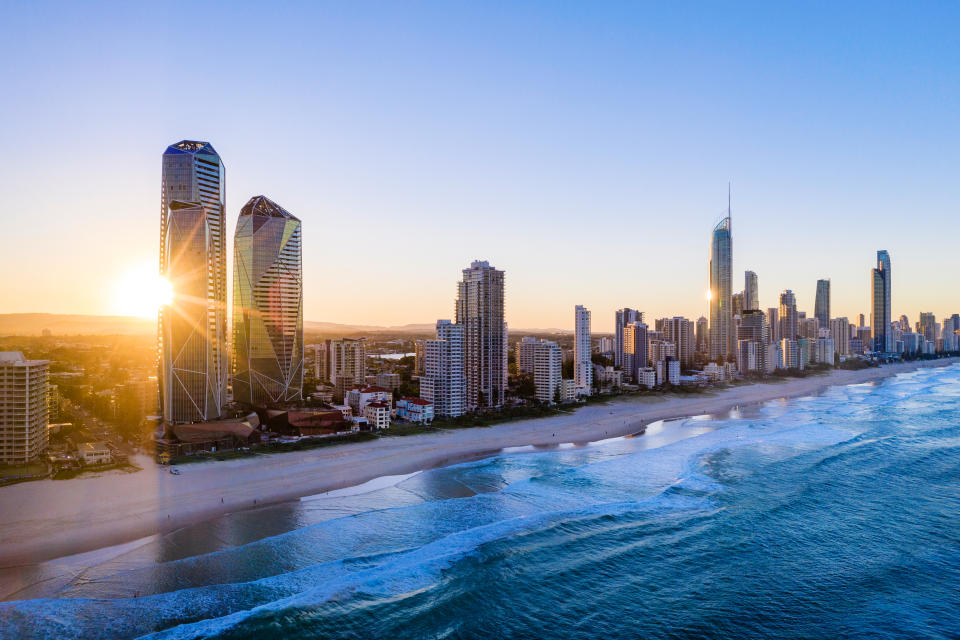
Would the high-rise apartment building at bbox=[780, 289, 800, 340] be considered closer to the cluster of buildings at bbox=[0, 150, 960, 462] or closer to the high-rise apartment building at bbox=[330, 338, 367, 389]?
the cluster of buildings at bbox=[0, 150, 960, 462]

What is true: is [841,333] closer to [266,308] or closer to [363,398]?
[363,398]

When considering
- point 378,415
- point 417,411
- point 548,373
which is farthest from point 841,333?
point 378,415

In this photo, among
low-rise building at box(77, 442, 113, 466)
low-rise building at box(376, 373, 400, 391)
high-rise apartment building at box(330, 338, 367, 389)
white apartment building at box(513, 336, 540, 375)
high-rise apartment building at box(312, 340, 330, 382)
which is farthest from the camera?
white apartment building at box(513, 336, 540, 375)

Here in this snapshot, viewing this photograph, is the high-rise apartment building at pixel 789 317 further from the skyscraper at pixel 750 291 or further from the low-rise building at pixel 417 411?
the low-rise building at pixel 417 411

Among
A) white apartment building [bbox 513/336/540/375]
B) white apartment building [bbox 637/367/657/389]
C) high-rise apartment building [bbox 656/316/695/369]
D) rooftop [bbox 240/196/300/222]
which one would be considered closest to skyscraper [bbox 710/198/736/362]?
high-rise apartment building [bbox 656/316/695/369]

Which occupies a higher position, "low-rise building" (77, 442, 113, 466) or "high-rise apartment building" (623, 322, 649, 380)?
"high-rise apartment building" (623, 322, 649, 380)

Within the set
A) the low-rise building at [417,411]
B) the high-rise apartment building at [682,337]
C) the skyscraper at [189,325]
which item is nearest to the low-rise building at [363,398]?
the low-rise building at [417,411]

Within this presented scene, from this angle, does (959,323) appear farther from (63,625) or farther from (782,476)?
(63,625)
